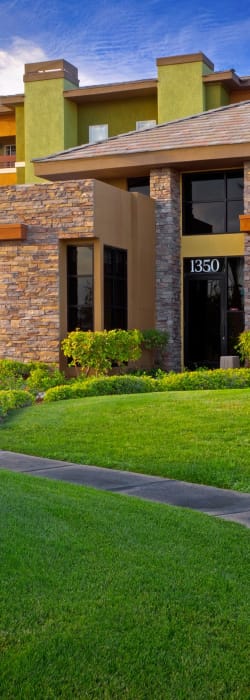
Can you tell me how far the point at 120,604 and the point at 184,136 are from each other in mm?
20951

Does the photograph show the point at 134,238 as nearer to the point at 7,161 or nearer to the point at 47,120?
the point at 47,120

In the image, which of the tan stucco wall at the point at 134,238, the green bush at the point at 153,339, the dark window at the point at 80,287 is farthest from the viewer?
the green bush at the point at 153,339

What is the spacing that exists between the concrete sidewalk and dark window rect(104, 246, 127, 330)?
11.8 metres

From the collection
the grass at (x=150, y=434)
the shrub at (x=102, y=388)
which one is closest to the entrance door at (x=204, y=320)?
the shrub at (x=102, y=388)

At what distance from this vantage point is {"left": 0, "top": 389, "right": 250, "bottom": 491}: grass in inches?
427

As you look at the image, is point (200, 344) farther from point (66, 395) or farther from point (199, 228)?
point (66, 395)

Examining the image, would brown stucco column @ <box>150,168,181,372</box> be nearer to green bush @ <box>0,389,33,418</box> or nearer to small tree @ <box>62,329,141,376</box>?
small tree @ <box>62,329,141,376</box>

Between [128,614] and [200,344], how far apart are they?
66.3ft

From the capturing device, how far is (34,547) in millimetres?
6480

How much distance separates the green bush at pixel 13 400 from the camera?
15734 millimetres

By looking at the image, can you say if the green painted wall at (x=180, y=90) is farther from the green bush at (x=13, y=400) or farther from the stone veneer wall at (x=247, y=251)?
the green bush at (x=13, y=400)

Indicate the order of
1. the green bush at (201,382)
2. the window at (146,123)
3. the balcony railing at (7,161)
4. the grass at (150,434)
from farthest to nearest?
1. the balcony railing at (7,161)
2. the window at (146,123)
3. the green bush at (201,382)
4. the grass at (150,434)

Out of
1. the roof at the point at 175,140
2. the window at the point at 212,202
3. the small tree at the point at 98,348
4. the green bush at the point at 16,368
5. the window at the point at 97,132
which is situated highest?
the window at the point at 97,132

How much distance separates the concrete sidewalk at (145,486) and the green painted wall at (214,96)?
92.7ft
